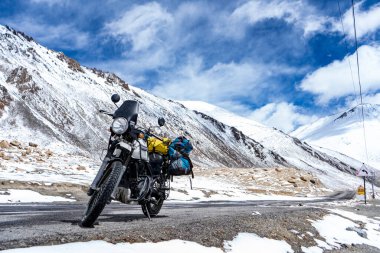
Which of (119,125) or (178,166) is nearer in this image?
(119,125)

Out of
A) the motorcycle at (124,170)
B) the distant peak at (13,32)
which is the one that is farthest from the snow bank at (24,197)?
the distant peak at (13,32)

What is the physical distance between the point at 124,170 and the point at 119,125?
0.83m

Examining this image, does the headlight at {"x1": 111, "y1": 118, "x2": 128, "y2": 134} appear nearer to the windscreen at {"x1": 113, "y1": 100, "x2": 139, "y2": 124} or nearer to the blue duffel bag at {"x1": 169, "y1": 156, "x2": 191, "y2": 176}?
the windscreen at {"x1": 113, "y1": 100, "x2": 139, "y2": 124}

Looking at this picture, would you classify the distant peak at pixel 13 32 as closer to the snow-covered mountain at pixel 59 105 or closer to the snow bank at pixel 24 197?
the snow-covered mountain at pixel 59 105

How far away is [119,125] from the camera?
791 cm

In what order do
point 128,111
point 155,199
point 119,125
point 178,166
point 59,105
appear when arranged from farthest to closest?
point 59,105 < point 155,199 < point 178,166 < point 128,111 < point 119,125

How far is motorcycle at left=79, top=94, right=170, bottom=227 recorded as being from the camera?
24.5ft

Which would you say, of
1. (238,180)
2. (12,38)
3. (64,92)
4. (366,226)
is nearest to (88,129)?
(64,92)

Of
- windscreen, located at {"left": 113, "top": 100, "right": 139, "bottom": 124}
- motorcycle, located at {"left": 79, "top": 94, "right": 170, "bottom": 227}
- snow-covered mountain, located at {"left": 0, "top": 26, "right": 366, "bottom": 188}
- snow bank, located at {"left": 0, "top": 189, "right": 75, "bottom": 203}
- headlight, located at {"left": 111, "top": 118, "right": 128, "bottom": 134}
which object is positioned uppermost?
snow-covered mountain, located at {"left": 0, "top": 26, "right": 366, "bottom": 188}

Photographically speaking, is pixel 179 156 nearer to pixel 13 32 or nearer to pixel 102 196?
pixel 102 196

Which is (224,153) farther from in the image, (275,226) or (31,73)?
(275,226)

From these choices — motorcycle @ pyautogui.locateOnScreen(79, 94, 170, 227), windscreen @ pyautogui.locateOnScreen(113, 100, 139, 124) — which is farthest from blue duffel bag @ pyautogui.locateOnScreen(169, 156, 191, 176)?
windscreen @ pyautogui.locateOnScreen(113, 100, 139, 124)

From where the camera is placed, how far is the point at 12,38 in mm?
143750

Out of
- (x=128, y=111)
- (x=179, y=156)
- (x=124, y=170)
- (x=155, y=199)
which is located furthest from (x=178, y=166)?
(x=124, y=170)
